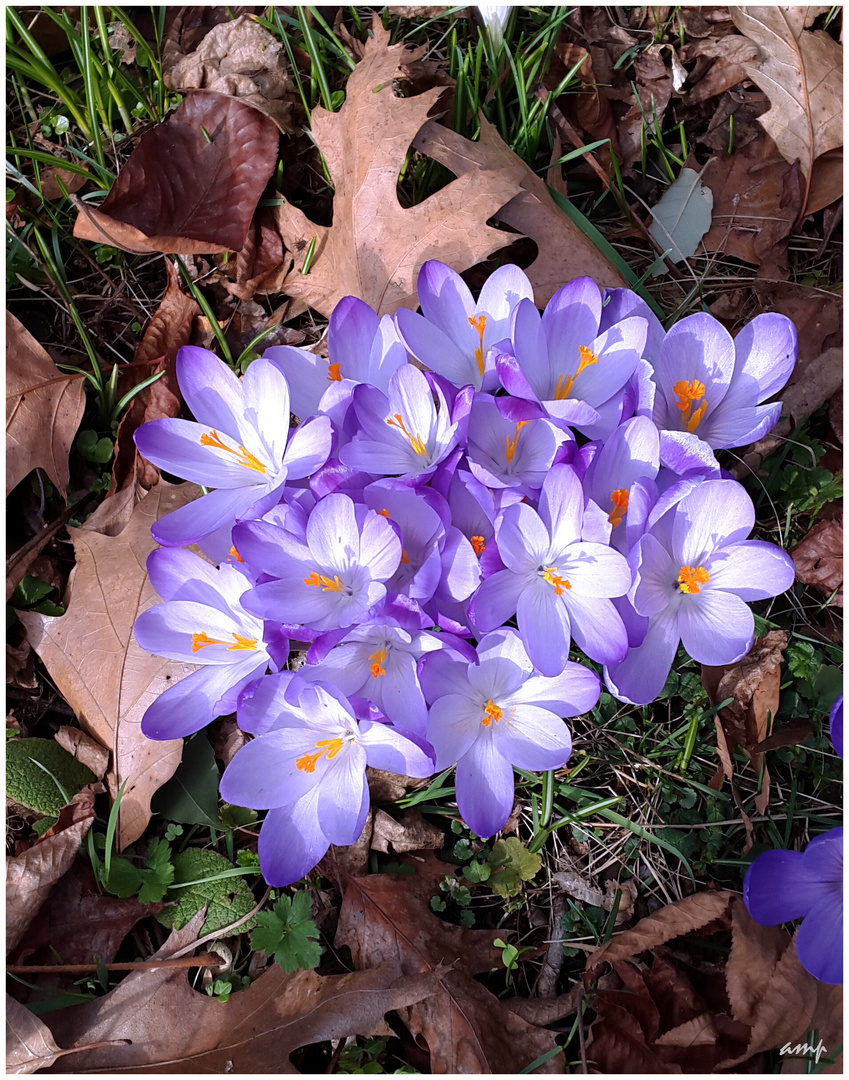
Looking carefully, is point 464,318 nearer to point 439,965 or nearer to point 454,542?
point 454,542

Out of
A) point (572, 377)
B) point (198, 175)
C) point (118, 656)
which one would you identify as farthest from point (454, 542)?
point (198, 175)

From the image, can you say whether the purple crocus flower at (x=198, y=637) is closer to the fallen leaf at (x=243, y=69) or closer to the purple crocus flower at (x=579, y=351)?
the purple crocus flower at (x=579, y=351)

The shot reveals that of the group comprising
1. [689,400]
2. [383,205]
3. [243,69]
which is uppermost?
[243,69]

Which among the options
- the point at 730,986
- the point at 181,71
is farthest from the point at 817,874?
the point at 181,71

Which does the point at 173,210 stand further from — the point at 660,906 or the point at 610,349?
the point at 660,906

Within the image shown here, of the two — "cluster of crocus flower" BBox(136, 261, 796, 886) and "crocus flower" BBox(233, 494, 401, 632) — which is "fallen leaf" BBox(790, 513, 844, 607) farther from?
"crocus flower" BBox(233, 494, 401, 632)

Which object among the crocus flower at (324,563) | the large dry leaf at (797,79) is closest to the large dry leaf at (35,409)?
the crocus flower at (324,563)
